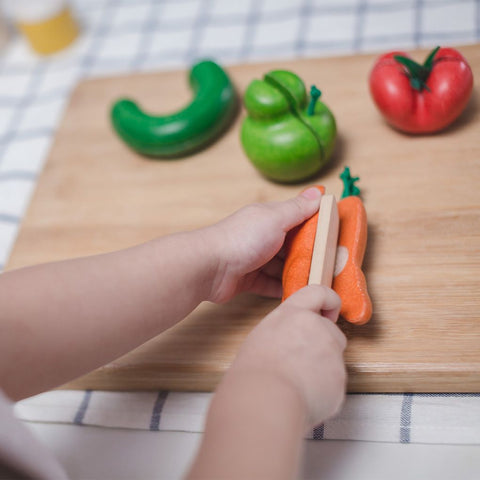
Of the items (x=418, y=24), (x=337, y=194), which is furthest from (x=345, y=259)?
(x=418, y=24)

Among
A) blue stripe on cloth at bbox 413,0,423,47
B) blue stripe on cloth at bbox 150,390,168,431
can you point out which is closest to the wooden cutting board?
blue stripe on cloth at bbox 150,390,168,431

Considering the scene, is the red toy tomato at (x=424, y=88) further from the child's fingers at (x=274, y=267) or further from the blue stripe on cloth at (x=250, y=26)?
the blue stripe on cloth at (x=250, y=26)

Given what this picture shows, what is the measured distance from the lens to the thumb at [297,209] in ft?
1.71

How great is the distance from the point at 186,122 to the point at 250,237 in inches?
9.1

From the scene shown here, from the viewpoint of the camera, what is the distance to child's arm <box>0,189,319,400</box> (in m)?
0.46

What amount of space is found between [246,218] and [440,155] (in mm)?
229

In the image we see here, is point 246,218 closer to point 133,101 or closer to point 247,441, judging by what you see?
point 247,441

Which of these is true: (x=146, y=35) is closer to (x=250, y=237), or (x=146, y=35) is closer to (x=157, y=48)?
(x=157, y=48)

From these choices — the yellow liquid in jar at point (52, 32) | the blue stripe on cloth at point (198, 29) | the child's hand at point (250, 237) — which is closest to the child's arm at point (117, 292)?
the child's hand at point (250, 237)

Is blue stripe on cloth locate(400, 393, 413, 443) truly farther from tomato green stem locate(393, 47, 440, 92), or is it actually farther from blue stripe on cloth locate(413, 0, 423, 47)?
blue stripe on cloth locate(413, 0, 423, 47)

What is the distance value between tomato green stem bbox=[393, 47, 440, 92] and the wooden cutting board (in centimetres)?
6

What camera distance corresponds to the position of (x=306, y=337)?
0.44m

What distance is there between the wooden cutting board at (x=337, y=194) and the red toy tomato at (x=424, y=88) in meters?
0.03

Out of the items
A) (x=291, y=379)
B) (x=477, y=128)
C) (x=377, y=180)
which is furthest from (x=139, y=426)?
(x=477, y=128)
